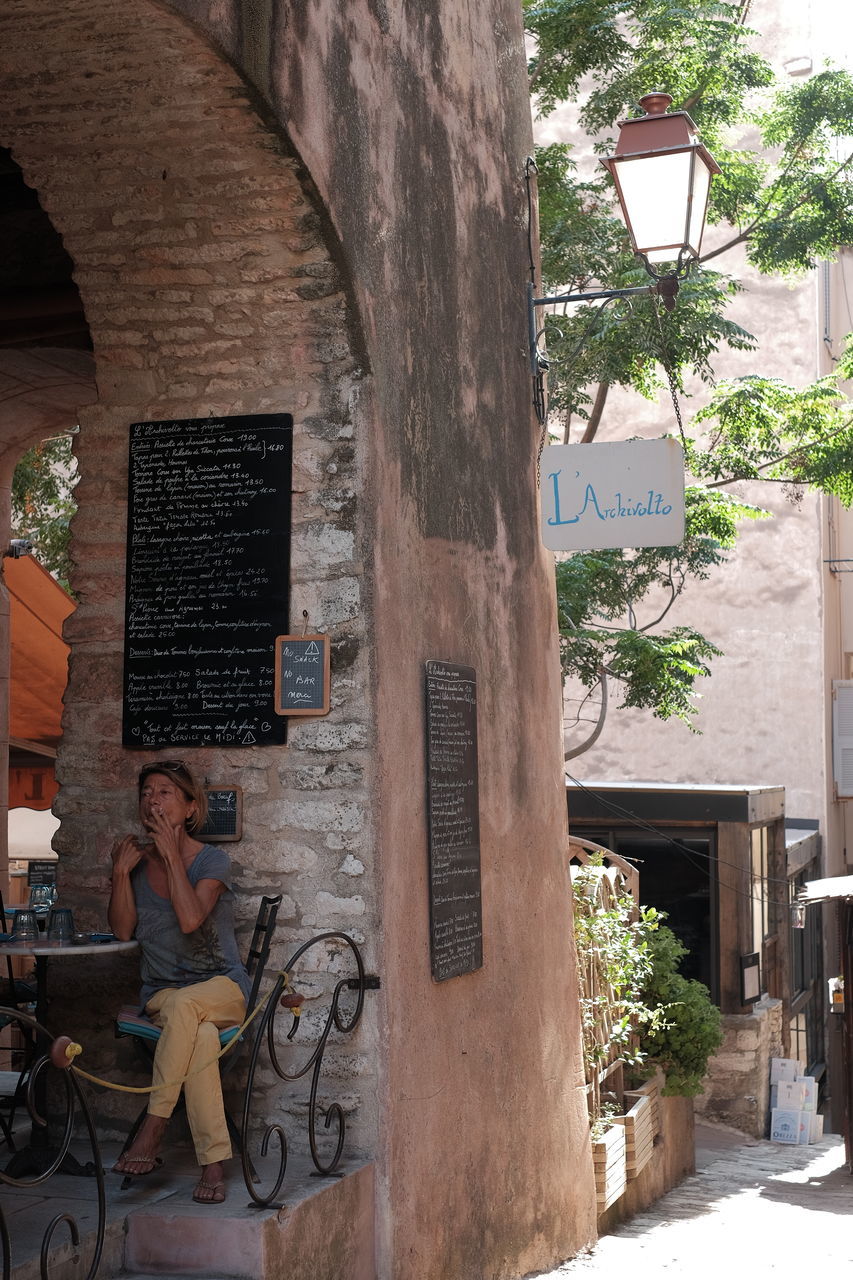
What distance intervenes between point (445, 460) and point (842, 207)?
289 inches

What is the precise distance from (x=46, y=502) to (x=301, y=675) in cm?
939

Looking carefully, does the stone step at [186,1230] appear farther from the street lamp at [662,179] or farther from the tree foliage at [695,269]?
the tree foliage at [695,269]

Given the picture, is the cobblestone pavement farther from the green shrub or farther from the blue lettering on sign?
the blue lettering on sign

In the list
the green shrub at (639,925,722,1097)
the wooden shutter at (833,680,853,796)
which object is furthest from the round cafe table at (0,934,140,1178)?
the wooden shutter at (833,680,853,796)

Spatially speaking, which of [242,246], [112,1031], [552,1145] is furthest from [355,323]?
[552,1145]

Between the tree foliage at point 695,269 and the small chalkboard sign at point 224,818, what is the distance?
228 inches

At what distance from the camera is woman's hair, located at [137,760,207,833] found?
15.2 ft

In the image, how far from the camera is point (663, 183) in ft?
19.8

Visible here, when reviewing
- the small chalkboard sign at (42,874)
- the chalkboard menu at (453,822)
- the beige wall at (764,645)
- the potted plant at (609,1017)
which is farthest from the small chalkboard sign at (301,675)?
the beige wall at (764,645)

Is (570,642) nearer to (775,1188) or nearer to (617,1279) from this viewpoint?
(775,1188)

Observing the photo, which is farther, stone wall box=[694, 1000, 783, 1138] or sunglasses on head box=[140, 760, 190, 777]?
stone wall box=[694, 1000, 783, 1138]

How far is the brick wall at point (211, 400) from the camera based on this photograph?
176 inches

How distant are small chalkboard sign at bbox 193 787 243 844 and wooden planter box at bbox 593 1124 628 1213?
345 cm

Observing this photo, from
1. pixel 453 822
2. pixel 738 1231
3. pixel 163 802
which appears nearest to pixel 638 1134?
pixel 738 1231
